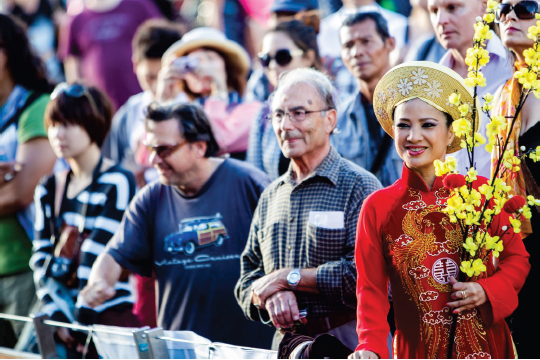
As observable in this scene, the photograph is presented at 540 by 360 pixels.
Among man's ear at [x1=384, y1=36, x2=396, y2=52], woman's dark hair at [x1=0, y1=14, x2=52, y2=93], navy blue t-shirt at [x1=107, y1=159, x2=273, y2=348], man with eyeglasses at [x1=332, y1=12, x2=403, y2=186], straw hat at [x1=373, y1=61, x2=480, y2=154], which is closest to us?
straw hat at [x1=373, y1=61, x2=480, y2=154]

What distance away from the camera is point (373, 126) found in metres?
3.90

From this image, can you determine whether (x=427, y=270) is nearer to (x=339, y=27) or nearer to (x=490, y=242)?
(x=490, y=242)

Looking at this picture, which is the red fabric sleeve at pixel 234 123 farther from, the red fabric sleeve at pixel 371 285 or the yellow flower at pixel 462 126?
the yellow flower at pixel 462 126

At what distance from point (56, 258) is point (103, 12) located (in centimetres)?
279

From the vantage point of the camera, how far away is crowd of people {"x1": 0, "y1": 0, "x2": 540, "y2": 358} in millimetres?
2328

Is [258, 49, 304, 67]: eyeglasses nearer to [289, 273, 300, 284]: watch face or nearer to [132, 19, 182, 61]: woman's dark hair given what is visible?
[132, 19, 182, 61]: woman's dark hair

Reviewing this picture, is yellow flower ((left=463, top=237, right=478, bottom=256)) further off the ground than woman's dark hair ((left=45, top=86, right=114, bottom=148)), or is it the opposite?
woman's dark hair ((left=45, top=86, right=114, bottom=148))

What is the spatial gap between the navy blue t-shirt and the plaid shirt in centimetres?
43

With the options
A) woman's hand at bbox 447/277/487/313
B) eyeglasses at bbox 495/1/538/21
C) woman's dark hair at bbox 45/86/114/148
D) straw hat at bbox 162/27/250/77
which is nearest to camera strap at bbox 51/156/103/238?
woman's dark hair at bbox 45/86/114/148

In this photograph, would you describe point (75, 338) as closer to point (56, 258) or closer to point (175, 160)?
point (56, 258)

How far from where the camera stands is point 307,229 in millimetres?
3002

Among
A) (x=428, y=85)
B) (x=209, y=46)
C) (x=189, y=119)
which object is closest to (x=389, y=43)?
(x=189, y=119)

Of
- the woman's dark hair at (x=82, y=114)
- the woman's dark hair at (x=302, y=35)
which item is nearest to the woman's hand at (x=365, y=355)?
the woman's dark hair at (x=302, y=35)

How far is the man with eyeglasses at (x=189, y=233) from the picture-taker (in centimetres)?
362
